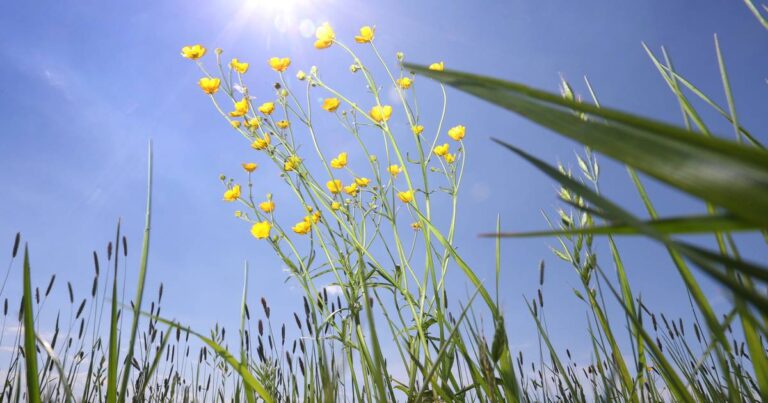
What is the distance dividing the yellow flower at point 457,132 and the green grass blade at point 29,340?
2187 mm

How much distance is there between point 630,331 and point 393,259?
1226 mm

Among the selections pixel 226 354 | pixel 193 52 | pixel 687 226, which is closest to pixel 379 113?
pixel 193 52

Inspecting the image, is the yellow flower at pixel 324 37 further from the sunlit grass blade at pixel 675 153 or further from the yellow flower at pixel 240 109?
the sunlit grass blade at pixel 675 153

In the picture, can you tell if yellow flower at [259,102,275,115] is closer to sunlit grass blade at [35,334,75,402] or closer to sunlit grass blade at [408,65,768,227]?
sunlit grass blade at [35,334,75,402]

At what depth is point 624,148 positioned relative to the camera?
26 centimetres

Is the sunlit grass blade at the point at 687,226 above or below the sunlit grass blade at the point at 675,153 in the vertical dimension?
below

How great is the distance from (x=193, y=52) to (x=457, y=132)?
1402 millimetres

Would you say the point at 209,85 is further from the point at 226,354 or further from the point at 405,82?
the point at 226,354

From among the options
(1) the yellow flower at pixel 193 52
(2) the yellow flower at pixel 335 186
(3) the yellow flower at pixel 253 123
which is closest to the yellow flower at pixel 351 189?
(2) the yellow flower at pixel 335 186

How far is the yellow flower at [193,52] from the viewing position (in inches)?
98.0

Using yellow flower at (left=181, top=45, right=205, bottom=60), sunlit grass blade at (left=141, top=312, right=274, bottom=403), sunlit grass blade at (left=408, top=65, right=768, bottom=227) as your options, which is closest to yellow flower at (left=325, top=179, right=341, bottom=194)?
yellow flower at (left=181, top=45, right=205, bottom=60)

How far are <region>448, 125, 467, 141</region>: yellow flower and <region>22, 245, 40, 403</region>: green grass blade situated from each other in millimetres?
2187

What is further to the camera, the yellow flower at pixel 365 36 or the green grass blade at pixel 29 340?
the yellow flower at pixel 365 36

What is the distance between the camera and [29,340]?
673 millimetres
